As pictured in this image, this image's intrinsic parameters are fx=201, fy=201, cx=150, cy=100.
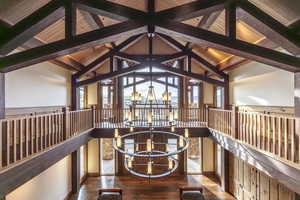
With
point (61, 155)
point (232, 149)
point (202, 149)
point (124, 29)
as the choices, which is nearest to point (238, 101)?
point (232, 149)

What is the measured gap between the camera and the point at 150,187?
8.88m

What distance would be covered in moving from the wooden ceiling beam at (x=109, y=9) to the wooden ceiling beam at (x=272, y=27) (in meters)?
1.98

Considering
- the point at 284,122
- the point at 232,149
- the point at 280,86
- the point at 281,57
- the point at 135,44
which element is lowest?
the point at 232,149

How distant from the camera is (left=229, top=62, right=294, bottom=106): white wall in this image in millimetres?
5246

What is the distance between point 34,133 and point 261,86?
6.46 metres

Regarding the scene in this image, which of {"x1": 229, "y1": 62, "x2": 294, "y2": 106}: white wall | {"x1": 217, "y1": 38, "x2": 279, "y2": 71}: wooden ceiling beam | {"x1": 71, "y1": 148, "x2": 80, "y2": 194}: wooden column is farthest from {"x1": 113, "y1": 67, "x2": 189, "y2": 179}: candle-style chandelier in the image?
{"x1": 217, "y1": 38, "x2": 279, "y2": 71}: wooden ceiling beam

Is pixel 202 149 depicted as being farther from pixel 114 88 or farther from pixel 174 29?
pixel 174 29

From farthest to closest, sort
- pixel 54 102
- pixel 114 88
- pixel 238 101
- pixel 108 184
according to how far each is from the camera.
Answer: pixel 114 88, pixel 108 184, pixel 238 101, pixel 54 102

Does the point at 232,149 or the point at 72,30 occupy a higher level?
the point at 72,30

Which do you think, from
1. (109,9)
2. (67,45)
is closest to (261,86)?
(109,9)

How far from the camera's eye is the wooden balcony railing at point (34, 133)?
3.44 metres

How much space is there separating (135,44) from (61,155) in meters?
6.22

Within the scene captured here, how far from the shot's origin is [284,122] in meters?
4.00

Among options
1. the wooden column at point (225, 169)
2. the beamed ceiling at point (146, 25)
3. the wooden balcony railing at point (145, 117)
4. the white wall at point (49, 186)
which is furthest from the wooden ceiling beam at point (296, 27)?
the white wall at point (49, 186)
